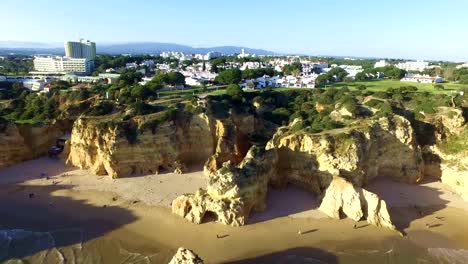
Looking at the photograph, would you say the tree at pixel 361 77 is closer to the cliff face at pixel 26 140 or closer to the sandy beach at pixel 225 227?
the sandy beach at pixel 225 227

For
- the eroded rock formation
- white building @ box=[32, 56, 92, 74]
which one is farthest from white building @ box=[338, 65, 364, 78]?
the eroded rock formation

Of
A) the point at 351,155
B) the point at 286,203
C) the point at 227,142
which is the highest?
the point at 351,155

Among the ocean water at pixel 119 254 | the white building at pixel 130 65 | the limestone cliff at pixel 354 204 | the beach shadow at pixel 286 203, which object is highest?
the white building at pixel 130 65

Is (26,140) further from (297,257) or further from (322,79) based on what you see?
(322,79)

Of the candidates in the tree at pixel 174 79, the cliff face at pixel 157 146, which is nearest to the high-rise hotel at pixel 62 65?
the tree at pixel 174 79

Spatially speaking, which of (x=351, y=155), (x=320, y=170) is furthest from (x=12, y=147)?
(x=351, y=155)

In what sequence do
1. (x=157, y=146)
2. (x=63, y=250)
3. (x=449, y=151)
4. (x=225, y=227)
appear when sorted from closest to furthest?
(x=63, y=250) → (x=225, y=227) → (x=449, y=151) → (x=157, y=146)

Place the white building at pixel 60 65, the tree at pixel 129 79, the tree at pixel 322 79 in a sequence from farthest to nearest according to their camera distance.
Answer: the white building at pixel 60 65, the tree at pixel 322 79, the tree at pixel 129 79
